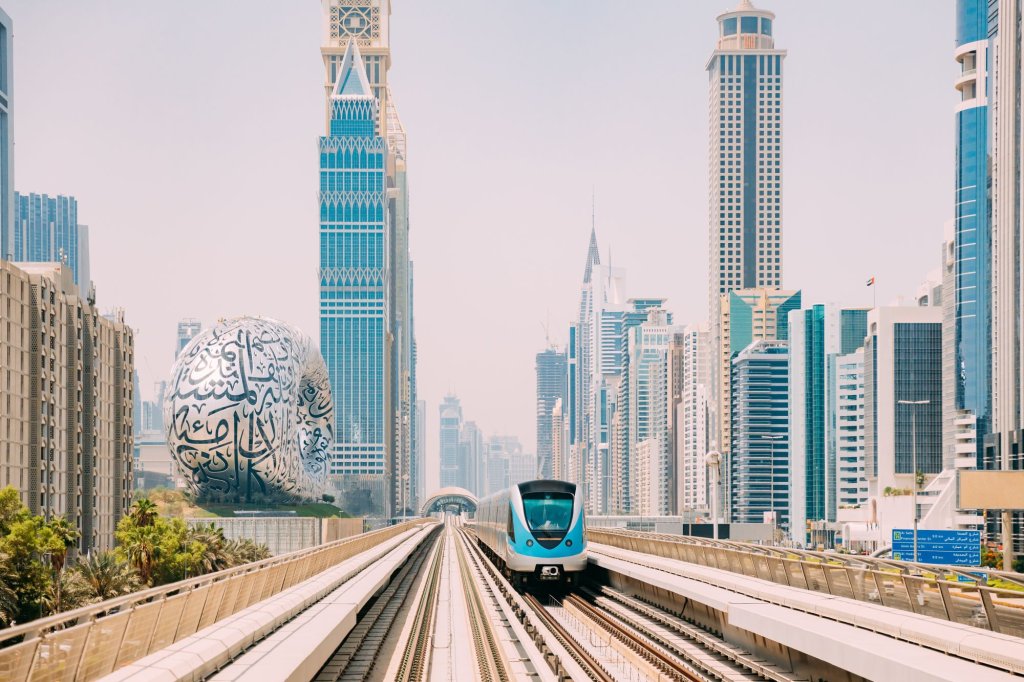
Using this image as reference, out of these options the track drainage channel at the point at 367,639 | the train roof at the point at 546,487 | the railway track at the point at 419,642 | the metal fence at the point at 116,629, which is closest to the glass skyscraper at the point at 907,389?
the track drainage channel at the point at 367,639

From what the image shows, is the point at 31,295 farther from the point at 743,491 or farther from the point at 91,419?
the point at 743,491

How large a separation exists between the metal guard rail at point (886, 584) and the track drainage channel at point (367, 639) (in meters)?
7.89

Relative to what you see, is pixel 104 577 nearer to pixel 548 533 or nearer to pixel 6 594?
pixel 6 594

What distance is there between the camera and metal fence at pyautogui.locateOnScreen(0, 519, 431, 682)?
9680mm

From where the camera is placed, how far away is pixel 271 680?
528 inches

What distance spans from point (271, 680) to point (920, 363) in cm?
13886

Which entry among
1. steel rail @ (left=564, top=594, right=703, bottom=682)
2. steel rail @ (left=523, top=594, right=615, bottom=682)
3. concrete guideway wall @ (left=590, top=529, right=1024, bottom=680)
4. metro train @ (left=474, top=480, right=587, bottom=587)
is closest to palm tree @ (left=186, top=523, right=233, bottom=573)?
metro train @ (left=474, top=480, right=587, bottom=587)

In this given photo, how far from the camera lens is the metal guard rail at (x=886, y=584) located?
14828mm

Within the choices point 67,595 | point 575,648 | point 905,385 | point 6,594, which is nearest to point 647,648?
point 575,648

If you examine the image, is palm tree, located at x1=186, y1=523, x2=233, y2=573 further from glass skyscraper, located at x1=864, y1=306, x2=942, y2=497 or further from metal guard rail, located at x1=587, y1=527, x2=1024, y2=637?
glass skyscraper, located at x1=864, y1=306, x2=942, y2=497

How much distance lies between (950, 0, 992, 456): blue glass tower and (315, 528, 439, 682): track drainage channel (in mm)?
88122

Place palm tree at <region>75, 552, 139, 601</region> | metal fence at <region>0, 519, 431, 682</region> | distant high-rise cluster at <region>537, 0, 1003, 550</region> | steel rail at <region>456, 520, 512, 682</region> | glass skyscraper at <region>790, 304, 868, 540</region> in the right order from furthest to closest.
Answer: glass skyscraper at <region>790, 304, 868, 540</region>
distant high-rise cluster at <region>537, 0, 1003, 550</region>
palm tree at <region>75, 552, 139, 601</region>
steel rail at <region>456, 520, 512, 682</region>
metal fence at <region>0, 519, 431, 682</region>

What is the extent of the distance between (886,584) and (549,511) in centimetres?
1686

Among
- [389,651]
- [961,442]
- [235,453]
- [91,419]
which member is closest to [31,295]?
[91,419]
